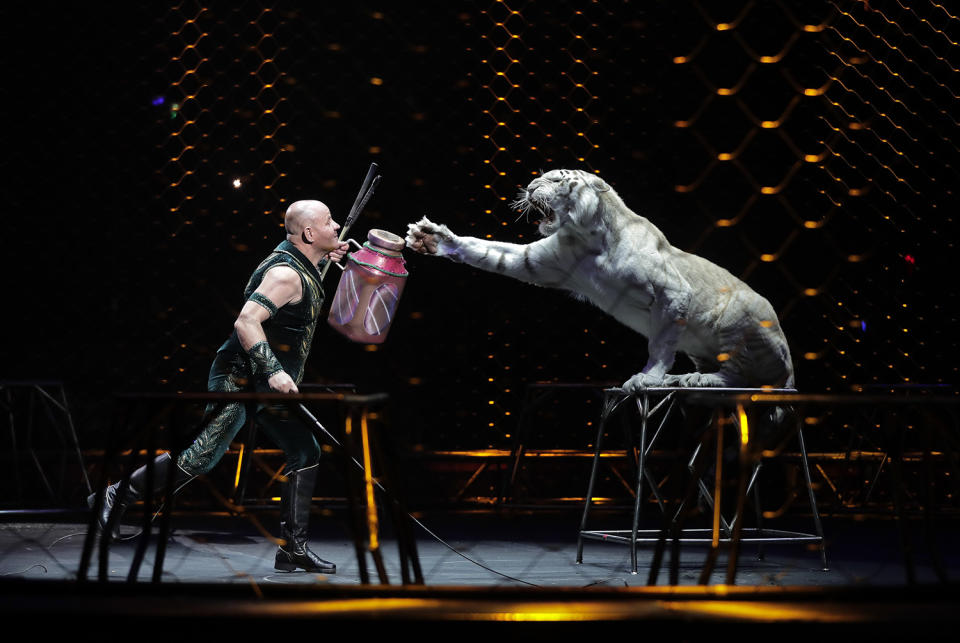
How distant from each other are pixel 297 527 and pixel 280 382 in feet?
1.53

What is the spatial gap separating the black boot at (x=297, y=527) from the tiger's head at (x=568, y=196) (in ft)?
3.67

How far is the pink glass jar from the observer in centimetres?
354

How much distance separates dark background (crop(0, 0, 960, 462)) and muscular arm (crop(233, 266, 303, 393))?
1.62m

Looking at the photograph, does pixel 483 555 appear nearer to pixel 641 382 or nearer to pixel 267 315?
pixel 641 382

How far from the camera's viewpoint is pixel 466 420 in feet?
16.7

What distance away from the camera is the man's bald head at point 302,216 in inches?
134

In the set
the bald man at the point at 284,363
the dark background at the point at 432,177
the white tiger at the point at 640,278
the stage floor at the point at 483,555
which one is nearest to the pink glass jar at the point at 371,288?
the bald man at the point at 284,363

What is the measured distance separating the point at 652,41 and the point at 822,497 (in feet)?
7.64

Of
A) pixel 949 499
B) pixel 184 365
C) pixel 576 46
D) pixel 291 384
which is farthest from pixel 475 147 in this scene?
pixel 949 499

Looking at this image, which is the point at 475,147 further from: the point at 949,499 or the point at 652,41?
the point at 949,499

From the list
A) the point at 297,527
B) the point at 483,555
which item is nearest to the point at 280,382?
the point at 297,527

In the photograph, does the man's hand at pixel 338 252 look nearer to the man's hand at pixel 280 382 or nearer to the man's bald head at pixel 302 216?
the man's bald head at pixel 302 216

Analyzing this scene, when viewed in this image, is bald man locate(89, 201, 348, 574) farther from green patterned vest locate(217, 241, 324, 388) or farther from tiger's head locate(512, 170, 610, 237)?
tiger's head locate(512, 170, 610, 237)

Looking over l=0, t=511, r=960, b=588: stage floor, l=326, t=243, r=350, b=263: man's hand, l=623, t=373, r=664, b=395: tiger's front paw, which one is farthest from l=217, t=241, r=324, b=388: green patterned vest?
l=623, t=373, r=664, b=395: tiger's front paw
